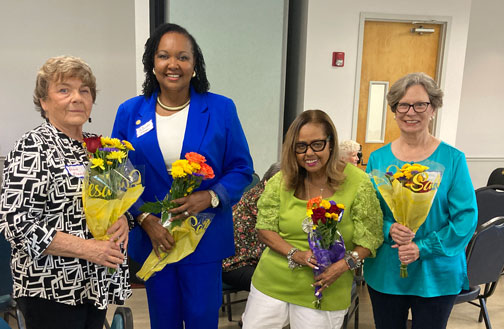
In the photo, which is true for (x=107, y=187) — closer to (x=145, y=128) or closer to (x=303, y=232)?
(x=145, y=128)

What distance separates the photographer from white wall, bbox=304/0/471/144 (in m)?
4.70

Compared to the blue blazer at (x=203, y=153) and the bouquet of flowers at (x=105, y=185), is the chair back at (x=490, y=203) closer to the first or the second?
the blue blazer at (x=203, y=153)

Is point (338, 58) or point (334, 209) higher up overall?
point (338, 58)

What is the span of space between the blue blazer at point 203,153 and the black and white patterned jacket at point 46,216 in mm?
274

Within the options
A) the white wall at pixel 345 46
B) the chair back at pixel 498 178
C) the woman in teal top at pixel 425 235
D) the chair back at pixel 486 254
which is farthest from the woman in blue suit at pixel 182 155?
the chair back at pixel 498 178

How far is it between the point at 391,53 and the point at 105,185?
4441mm

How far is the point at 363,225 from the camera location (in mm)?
1715

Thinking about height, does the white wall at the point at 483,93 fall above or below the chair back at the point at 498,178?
above

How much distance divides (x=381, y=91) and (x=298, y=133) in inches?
141

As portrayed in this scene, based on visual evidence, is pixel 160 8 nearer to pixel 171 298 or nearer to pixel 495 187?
pixel 171 298

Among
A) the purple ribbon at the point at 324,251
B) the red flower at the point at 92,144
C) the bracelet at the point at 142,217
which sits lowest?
the purple ribbon at the point at 324,251

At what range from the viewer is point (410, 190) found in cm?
156

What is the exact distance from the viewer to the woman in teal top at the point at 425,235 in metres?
1.69

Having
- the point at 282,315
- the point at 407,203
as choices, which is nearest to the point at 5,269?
the point at 282,315
